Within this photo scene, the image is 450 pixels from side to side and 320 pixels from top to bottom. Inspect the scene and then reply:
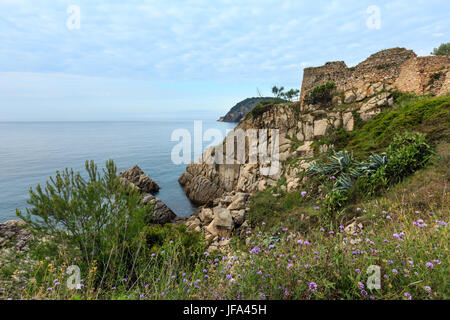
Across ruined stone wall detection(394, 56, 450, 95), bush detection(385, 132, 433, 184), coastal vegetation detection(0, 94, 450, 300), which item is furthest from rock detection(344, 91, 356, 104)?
bush detection(385, 132, 433, 184)

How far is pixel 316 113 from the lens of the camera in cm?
1592

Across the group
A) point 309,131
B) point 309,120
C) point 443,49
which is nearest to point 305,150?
point 309,131

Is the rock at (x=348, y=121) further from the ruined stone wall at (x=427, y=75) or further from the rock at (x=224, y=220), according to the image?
the rock at (x=224, y=220)

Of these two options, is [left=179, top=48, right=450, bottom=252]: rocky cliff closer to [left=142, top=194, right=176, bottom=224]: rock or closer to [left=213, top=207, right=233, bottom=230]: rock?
[left=213, top=207, right=233, bottom=230]: rock

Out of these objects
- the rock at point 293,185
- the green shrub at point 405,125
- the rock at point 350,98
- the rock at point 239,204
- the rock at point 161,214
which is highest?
the rock at point 350,98

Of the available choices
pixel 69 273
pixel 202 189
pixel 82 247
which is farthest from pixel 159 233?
pixel 202 189

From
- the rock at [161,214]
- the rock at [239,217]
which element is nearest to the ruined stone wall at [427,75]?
the rock at [239,217]

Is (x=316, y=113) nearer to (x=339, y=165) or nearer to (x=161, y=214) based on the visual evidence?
(x=339, y=165)

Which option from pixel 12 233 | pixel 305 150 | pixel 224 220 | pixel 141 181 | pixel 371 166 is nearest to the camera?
pixel 371 166

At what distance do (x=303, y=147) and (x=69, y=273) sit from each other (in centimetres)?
1443

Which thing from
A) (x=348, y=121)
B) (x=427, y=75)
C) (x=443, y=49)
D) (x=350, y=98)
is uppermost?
(x=443, y=49)

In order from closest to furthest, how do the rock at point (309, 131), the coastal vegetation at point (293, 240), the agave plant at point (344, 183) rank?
the coastal vegetation at point (293, 240), the agave plant at point (344, 183), the rock at point (309, 131)

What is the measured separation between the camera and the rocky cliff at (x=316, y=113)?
1185cm

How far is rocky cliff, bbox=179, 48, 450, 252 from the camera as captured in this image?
38.9 feet
